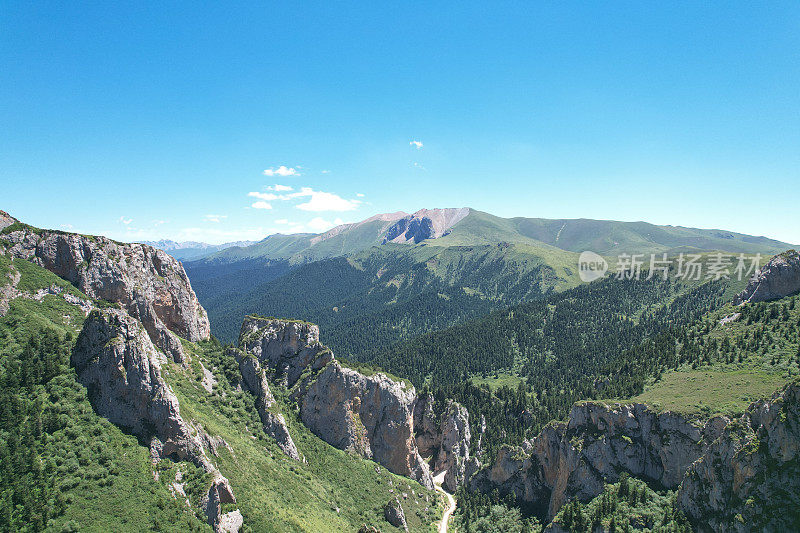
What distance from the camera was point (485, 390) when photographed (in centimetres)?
15625

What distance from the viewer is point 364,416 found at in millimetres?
94562

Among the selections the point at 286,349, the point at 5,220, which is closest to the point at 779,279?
the point at 286,349

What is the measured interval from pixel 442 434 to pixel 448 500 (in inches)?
765

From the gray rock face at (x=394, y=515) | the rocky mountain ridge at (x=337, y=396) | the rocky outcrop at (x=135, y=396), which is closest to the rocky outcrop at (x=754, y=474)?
the gray rock face at (x=394, y=515)

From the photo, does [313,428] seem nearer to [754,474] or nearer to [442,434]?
[442,434]

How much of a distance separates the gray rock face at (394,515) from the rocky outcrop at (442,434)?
3849 cm

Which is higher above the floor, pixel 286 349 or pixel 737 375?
pixel 737 375

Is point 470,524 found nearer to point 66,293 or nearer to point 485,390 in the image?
point 485,390

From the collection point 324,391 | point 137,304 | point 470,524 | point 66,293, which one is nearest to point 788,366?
point 470,524

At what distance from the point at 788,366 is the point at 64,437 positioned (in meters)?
126

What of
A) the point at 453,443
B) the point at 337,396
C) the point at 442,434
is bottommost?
the point at 453,443

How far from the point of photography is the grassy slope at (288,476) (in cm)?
5306

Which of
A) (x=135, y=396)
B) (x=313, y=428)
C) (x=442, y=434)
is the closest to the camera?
(x=135, y=396)

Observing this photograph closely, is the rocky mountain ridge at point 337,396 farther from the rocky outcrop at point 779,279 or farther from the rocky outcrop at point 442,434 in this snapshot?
the rocky outcrop at point 779,279
